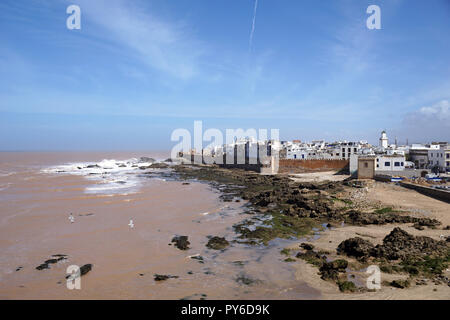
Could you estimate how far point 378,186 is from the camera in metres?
27.6

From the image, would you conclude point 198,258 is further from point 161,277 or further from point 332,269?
point 332,269

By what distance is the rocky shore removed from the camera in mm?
9258

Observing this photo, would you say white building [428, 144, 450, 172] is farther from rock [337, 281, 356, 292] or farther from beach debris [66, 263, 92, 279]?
beach debris [66, 263, 92, 279]

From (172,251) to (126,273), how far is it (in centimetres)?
244

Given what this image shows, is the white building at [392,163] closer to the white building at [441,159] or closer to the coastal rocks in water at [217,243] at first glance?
the white building at [441,159]

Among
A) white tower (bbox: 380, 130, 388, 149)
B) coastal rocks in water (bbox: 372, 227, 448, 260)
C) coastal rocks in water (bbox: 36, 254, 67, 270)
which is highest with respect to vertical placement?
white tower (bbox: 380, 130, 388, 149)

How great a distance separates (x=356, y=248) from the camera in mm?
11070

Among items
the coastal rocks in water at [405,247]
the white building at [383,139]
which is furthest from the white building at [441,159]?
the coastal rocks in water at [405,247]

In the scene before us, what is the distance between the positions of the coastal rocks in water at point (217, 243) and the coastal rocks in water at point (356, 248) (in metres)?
4.69

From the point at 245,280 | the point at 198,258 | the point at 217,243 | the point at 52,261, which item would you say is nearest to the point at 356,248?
the point at 245,280

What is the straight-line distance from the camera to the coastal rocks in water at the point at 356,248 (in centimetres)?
1083

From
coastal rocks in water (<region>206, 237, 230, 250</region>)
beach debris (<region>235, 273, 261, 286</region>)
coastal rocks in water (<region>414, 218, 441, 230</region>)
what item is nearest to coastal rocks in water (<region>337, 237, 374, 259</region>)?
beach debris (<region>235, 273, 261, 286</region>)
